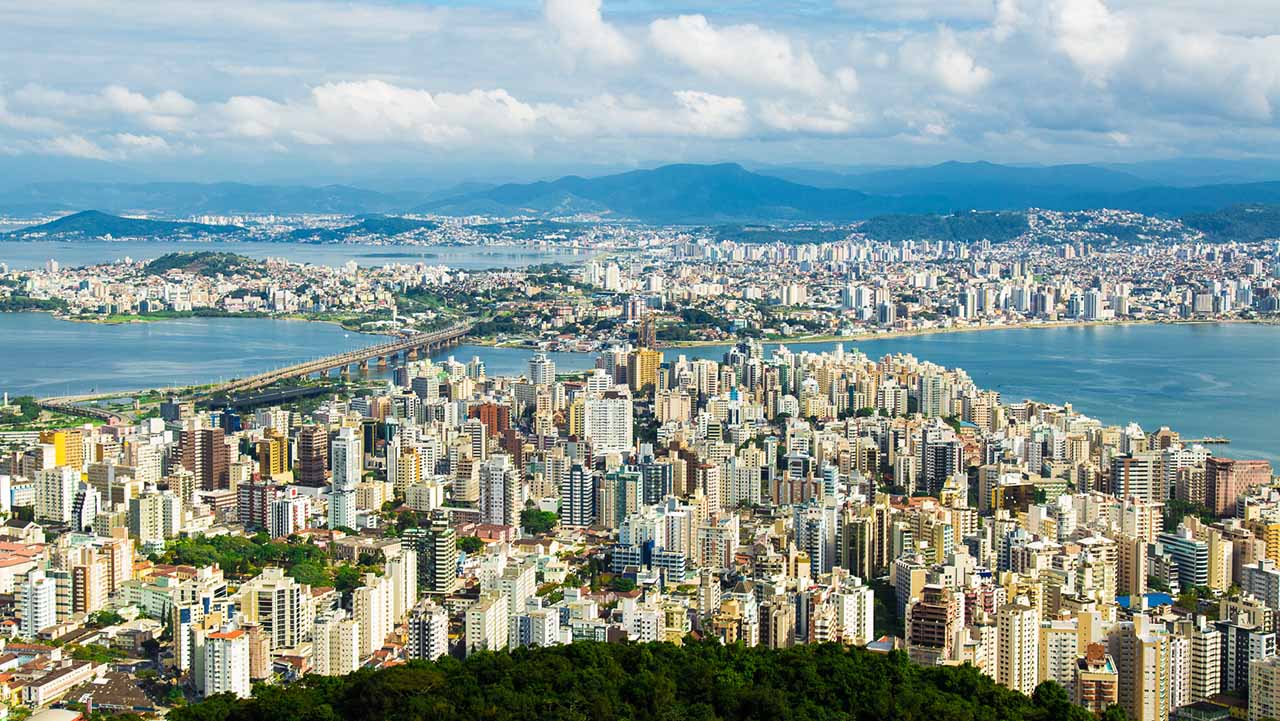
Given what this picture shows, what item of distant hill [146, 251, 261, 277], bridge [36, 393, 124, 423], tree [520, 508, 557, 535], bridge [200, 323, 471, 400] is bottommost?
tree [520, 508, 557, 535]

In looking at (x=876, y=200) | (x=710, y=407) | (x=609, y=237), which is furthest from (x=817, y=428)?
(x=876, y=200)

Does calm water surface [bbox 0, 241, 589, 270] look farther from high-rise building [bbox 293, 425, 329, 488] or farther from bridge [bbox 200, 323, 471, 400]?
high-rise building [bbox 293, 425, 329, 488]

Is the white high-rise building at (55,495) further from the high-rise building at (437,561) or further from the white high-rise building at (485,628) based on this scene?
the white high-rise building at (485,628)

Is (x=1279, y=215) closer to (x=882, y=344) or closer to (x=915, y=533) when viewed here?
(x=882, y=344)

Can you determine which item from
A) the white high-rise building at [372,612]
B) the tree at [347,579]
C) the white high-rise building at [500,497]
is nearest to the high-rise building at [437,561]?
the tree at [347,579]

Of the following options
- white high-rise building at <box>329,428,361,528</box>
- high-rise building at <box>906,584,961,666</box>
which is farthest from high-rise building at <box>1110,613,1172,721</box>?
white high-rise building at <box>329,428,361,528</box>

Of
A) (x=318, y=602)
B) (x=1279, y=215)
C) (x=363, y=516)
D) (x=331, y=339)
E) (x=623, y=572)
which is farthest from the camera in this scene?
(x=1279, y=215)
